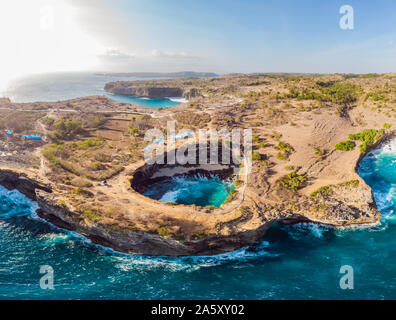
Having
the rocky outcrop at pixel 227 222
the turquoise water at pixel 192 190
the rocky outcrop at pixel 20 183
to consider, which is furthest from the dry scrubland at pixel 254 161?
the turquoise water at pixel 192 190

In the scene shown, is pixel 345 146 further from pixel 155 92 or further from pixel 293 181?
pixel 155 92

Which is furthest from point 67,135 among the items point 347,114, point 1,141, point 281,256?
point 347,114

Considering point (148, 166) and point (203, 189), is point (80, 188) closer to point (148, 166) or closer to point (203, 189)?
point (148, 166)

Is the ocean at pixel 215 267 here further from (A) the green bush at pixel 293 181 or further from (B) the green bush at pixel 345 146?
(B) the green bush at pixel 345 146

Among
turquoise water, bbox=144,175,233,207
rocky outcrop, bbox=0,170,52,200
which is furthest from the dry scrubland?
turquoise water, bbox=144,175,233,207

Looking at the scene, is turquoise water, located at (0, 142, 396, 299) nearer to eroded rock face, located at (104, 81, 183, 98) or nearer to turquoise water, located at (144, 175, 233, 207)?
turquoise water, located at (144, 175, 233, 207)

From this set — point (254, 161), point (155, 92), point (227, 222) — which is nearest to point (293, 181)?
point (254, 161)
